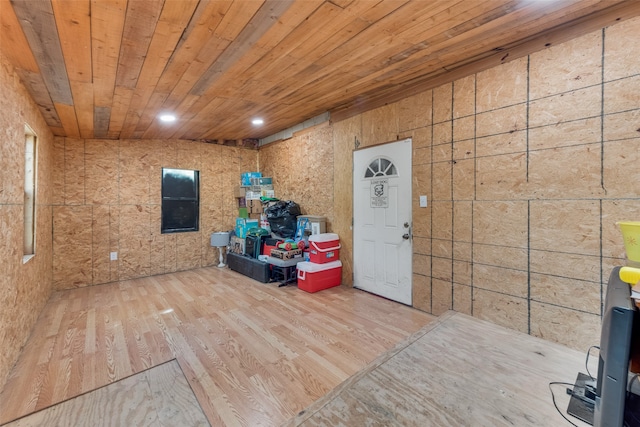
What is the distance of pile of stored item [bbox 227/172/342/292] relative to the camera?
4.11m

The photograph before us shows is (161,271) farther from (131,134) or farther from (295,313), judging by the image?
Result: (295,313)

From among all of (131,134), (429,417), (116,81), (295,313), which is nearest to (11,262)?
(116,81)

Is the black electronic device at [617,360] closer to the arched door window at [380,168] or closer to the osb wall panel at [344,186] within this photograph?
the arched door window at [380,168]

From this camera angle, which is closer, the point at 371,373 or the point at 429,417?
the point at 429,417

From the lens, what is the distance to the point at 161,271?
5.15m

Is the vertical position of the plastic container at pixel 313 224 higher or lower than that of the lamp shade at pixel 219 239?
higher

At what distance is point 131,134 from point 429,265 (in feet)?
16.2

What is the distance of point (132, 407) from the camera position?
5.80 ft

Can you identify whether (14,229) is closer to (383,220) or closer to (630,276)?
(383,220)

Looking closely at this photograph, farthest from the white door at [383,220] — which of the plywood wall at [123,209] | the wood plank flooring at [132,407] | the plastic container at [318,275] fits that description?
the plywood wall at [123,209]

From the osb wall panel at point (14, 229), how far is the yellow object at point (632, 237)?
160 inches

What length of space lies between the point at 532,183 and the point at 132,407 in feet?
11.5

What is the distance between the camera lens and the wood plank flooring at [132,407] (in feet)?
5.41

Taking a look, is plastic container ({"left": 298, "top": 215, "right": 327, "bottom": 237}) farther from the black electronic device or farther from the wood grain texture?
the black electronic device
